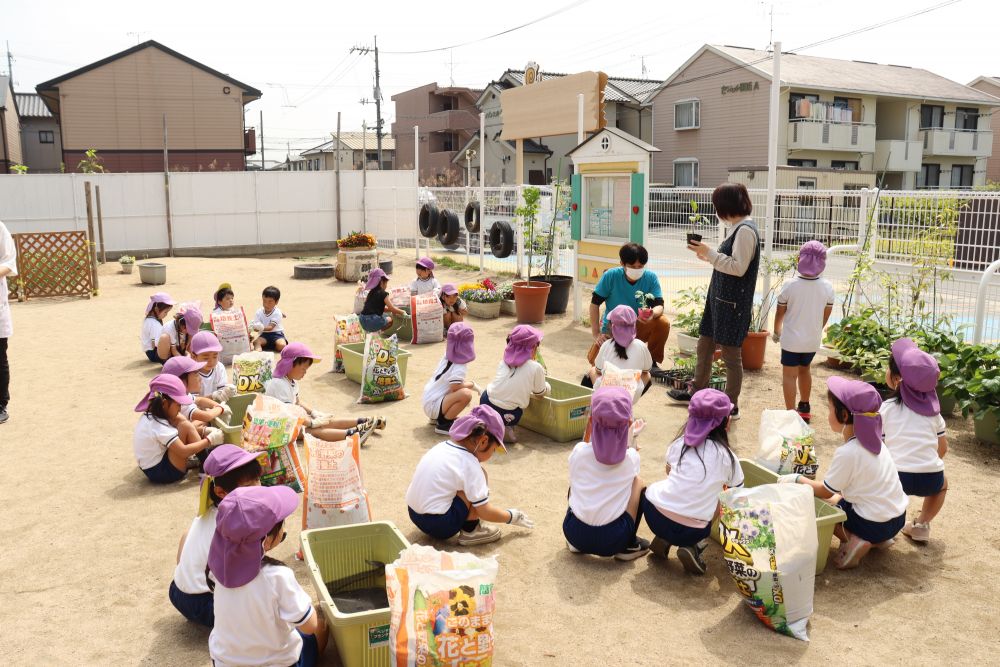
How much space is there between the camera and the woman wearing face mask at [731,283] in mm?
5273

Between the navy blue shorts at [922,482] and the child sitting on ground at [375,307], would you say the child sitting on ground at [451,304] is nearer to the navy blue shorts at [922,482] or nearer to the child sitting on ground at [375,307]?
the child sitting on ground at [375,307]

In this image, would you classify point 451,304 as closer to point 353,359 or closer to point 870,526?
point 353,359

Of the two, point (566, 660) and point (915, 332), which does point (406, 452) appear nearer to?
point (566, 660)

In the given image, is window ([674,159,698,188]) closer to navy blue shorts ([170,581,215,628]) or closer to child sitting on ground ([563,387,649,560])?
child sitting on ground ([563,387,649,560])

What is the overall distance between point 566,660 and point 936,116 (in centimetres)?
3218

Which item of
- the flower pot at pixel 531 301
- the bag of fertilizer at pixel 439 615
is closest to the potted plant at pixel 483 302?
the flower pot at pixel 531 301

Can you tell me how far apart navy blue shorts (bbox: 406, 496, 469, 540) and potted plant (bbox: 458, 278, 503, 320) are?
21.9ft

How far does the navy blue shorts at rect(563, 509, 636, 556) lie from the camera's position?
382 cm

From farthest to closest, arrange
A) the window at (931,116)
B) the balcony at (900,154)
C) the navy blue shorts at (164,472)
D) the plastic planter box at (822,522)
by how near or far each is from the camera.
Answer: the window at (931,116) → the balcony at (900,154) → the navy blue shorts at (164,472) → the plastic planter box at (822,522)

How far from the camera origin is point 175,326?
7570 millimetres

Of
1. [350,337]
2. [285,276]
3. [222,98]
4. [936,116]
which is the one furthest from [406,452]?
[936,116]

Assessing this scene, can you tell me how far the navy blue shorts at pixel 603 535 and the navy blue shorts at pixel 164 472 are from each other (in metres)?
2.56

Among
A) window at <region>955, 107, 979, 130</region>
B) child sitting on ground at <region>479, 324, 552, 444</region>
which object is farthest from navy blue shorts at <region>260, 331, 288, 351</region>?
window at <region>955, 107, 979, 130</region>

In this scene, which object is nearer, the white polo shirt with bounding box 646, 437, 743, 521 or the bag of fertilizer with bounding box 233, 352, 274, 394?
the white polo shirt with bounding box 646, 437, 743, 521
